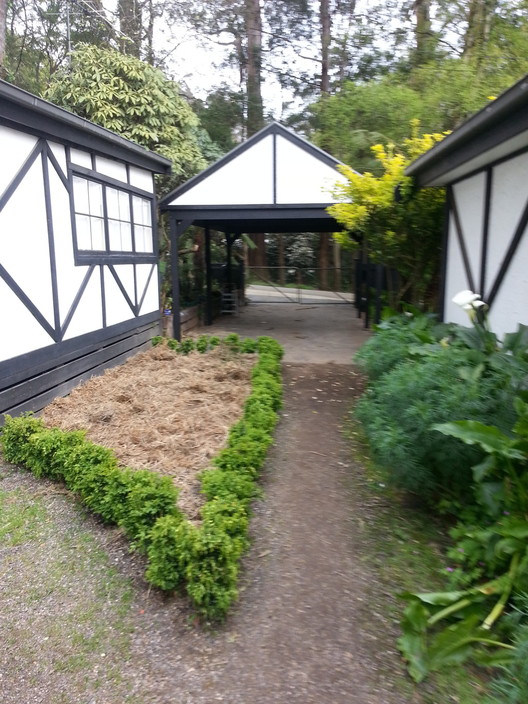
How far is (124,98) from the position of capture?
11922 mm

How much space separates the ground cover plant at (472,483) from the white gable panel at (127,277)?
5589mm

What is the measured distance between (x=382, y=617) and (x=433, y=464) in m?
1.20

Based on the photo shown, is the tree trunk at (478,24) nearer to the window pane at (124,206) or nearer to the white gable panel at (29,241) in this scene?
the window pane at (124,206)

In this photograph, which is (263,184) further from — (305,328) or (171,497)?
(171,497)

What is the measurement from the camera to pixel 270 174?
33.9ft

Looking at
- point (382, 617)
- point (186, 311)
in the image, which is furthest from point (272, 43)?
point (382, 617)

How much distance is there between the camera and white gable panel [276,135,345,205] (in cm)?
1018

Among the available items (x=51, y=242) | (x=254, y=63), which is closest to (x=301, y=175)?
(x=51, y=242)

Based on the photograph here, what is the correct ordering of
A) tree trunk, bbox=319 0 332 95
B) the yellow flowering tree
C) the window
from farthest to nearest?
tree trunk, bbox=319 0 332 95 < the yellow flowering tree < the window

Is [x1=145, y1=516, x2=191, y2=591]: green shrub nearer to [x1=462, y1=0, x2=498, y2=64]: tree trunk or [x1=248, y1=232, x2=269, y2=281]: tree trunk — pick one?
[x1=462, y1=0, x2=498, y2=64]: tree trunk

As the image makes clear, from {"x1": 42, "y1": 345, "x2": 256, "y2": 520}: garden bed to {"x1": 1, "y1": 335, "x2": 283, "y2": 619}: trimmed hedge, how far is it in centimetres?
29

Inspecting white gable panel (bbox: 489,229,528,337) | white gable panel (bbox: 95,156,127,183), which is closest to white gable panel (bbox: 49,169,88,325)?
white gable panel (bbox: 95,156,127,183)

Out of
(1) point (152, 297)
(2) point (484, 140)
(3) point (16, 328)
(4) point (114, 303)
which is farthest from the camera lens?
(1) point (152, 297)

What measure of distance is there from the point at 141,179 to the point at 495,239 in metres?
6.69
